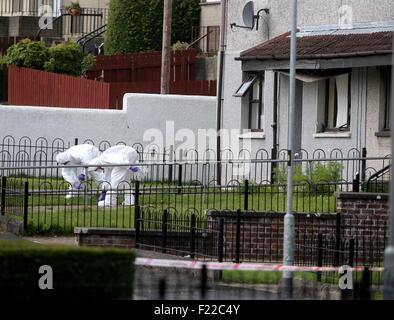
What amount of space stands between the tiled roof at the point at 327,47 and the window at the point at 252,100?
58.1 inches

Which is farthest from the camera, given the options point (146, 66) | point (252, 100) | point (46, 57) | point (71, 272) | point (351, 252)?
point (146, 66)

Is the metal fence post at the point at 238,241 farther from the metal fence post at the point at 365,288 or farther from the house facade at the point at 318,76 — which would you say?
the house facade at the point at 318,76

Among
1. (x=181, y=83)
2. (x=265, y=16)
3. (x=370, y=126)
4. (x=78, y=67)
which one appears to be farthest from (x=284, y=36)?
(x=78, y=67)

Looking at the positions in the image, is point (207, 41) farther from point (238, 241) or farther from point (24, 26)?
point (238, 241)

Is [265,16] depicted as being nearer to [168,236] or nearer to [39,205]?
[39,205]

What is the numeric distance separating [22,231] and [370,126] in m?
7.63

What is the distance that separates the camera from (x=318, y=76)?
93.5ft

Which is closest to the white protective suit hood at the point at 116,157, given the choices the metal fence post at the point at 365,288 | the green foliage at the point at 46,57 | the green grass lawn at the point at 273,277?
the green grass lawn at the point at 273,277

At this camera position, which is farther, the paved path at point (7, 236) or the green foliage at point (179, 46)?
the green foliage at point (179, 46)

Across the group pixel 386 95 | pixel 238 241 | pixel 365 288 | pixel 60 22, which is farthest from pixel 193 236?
pixel 60 22

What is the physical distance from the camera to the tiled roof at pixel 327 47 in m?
27.1

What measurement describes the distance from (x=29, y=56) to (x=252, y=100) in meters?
8.74

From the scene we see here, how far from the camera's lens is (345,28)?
2927 centimetres

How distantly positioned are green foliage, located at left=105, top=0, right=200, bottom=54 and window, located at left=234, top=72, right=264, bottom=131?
9.87 metres
